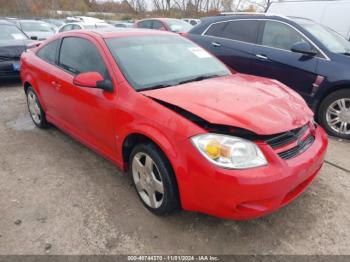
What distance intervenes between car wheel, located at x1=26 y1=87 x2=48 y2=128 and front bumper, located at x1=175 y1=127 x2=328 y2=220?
303 cm

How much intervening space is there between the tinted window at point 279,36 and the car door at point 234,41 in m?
0.18

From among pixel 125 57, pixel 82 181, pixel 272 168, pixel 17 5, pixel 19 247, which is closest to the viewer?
pixel 272 168

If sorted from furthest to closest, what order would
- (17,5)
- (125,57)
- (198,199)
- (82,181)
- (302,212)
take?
(17,5)
(82,181)
(125,57)
(302,212)
(198,199)

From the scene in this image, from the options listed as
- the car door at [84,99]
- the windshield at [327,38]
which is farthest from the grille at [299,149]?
the windshield at [327,38]

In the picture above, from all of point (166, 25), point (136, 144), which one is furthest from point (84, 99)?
point (166, 25)

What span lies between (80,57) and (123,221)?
1883mm

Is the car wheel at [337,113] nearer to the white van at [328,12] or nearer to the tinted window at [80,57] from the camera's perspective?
the tinted window at [80,57]

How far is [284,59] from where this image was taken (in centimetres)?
455

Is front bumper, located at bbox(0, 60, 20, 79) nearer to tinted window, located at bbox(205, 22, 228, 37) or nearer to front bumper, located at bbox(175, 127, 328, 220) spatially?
tinted window, located at bbox(205, 22, 228, 37)

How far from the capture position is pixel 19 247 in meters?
2.36

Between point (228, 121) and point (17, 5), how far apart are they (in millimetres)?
41878

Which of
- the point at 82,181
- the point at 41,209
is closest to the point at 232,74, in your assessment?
the point at 82,181

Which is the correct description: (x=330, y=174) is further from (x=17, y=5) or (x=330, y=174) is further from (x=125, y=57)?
(x=17, y=5)

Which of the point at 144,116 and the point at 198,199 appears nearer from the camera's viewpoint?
the point at 198,199
